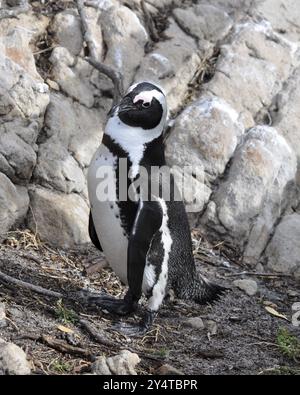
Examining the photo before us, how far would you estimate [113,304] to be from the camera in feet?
10.9

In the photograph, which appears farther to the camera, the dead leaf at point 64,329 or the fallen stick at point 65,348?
the dead leaf at point 64,329

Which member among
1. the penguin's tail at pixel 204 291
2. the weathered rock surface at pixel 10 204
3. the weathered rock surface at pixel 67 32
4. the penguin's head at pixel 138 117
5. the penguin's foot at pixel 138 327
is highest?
the penguin's head at pixel 138 117

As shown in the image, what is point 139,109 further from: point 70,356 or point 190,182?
point 190,182

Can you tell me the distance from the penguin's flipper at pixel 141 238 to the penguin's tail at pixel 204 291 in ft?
1.41

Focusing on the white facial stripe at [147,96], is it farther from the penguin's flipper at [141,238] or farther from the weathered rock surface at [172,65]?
the weathered rock surface at [172,65]

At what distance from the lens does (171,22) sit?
479 centimetres

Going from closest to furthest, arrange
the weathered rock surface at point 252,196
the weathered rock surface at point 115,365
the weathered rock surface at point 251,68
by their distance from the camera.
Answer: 1. the weathered rock surface at point 115,365
2. the weathered rock surface at point 252,196
3. the weathered rock surface at point 251,68

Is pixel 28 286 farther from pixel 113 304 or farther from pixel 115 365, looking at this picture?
pixel 115 365

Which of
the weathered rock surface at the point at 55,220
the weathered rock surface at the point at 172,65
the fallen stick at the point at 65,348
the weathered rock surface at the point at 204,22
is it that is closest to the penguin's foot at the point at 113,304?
the fallen stick at the point at 65,348

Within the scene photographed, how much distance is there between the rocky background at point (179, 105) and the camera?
3949mm

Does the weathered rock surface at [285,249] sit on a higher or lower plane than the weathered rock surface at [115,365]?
lower

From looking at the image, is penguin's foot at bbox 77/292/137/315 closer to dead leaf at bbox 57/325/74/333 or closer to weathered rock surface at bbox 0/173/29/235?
dead leaf at bbox 57/325/74/333

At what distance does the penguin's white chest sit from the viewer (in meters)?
3.20

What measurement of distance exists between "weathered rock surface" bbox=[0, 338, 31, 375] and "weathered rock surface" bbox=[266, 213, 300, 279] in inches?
77.0
